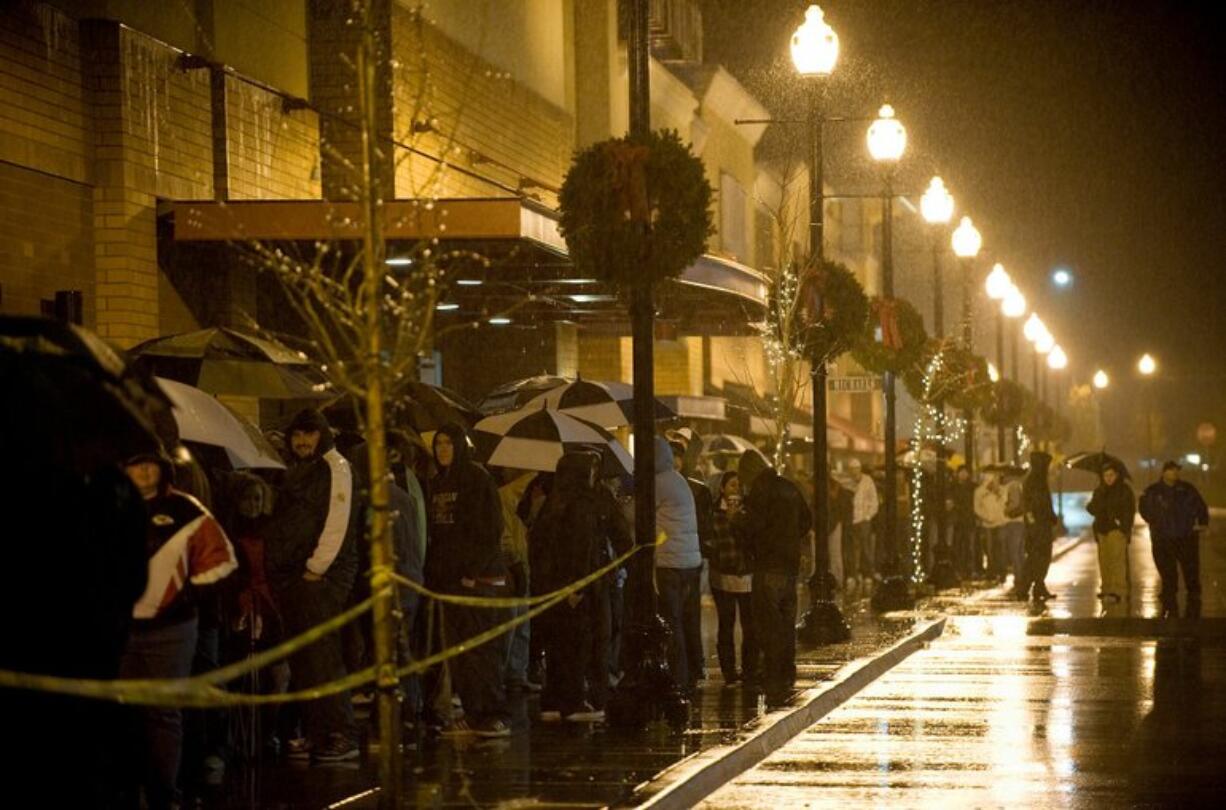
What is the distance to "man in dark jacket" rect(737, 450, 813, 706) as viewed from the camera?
709 inches

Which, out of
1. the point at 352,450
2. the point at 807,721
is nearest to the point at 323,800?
the point at 352,450

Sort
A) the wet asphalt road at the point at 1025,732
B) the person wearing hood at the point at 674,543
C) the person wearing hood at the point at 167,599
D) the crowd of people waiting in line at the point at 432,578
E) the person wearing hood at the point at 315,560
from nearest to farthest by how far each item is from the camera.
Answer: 1. the person wearing hood at the point at 167,599
2. the crowd of people waiting in line at the point at 432,578
3. the wet asphalt road at the point at 1025,732
4. the person wearing hood at the point at 315,560
5. the person wearing hood at the point at 674,543

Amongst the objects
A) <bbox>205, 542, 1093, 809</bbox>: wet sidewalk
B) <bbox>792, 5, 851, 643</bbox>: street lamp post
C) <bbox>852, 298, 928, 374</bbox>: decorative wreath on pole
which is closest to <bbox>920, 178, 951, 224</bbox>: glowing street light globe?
<bbox>852, 298, 928, 374</bbox>: decorative wreath on pole

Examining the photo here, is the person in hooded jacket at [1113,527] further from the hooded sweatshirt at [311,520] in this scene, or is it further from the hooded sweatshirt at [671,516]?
the hooded sweatshirt at [311,520]

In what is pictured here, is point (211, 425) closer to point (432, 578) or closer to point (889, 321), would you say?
point (432, 578)

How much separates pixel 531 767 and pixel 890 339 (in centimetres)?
1867

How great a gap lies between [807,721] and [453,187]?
12.3m

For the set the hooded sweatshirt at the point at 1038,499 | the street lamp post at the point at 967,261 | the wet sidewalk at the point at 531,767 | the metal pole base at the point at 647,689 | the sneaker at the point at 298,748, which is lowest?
the wet sidewalk at the point at 531,767

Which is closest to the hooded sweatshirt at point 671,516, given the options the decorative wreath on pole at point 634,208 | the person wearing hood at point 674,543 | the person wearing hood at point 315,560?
the person wearing hood at point 674,543

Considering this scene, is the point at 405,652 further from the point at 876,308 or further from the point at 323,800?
the point at 876,308

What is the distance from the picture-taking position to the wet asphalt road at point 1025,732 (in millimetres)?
12836

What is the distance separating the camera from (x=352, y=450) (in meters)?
15.2

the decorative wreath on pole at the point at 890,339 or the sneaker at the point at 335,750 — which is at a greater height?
the decorative wreath on pole at the point at 890,339

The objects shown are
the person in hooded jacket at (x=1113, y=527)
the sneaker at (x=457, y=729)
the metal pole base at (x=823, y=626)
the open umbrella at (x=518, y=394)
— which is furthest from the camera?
the person in hooded jacket at (x=1113, y=527)
